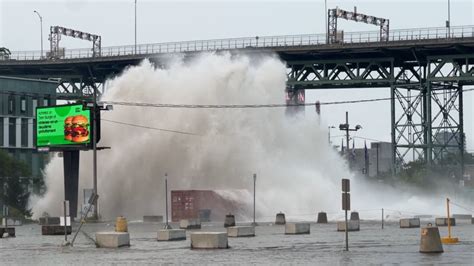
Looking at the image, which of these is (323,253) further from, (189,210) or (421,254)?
(189,210)

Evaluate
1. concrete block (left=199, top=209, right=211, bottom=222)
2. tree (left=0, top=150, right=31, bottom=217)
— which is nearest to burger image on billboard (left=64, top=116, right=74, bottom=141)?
concrete block (left=199, top=209, right=211, bottom=222)

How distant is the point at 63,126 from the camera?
2557 inches

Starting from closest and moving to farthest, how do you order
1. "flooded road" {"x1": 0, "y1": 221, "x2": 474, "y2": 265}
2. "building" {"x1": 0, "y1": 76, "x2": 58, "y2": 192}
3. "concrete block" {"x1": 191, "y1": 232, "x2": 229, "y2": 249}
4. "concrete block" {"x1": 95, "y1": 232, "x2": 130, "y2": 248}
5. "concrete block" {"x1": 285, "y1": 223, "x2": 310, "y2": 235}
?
"flooded road" {"x1": 0, "y1": 221, "x2": 474, "y2": 265}, "concrete block" {"x1": 191, "y1": 232, "x2": 229, "y2": 249}, "concrete block" {"x1": 95, "y1": 232, "x2": 130, "y2": 248}, "concrete block" {"x1": 285, "y1": 223, "x2": 310, "y2": 235}, "building" {"x1": 0, "y1": 76, "x2": 58, "y2": 192}

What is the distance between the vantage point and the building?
10862 cm

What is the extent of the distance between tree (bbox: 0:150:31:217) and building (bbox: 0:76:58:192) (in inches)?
935

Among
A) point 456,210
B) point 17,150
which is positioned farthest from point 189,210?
point 17,150

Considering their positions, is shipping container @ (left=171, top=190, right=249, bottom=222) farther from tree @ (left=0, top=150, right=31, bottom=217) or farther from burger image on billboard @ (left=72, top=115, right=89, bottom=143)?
tree @ (left=0, top=150, right=31, bottom=217)

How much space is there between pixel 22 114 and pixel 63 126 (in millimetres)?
47946

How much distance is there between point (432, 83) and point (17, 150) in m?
44.9

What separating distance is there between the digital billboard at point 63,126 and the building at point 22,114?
42.1m

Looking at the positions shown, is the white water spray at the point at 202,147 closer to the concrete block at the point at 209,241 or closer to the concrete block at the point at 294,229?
the concrete block at the point at 294,229

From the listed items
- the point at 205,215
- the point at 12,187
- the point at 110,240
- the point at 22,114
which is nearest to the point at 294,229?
the point at 110,240

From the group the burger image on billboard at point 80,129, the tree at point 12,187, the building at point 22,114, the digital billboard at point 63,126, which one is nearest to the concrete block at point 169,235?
the digital billboard at point 63,126

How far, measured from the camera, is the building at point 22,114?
356 ft
